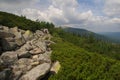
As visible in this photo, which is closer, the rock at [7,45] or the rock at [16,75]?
the rock at [16,75]

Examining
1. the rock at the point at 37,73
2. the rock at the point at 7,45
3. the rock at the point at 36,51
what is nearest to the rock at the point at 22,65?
the rock at the point at 37,73

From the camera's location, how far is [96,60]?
3253 centimetres

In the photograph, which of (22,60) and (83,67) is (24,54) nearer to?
(22,60)

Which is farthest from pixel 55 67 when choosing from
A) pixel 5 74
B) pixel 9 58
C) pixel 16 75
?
pixel 5 74

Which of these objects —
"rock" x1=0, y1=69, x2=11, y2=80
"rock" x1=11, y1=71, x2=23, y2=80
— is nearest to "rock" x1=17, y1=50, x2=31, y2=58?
"rock" x1=11, y1=71, x2=23, y2=80

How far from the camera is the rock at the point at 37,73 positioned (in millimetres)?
26703

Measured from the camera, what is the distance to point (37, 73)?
27219 mm

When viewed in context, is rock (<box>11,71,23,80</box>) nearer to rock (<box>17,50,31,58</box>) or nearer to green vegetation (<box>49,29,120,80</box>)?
green vegetation (<box>49,29,120,80</box>)

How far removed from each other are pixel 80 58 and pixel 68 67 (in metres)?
3.89

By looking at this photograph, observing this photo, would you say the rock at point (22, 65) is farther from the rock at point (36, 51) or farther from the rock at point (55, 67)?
the rock at point (36, 51)

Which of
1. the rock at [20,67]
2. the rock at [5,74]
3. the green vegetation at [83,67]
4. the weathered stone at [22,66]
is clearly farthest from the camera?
the weathered stone at [22,66]

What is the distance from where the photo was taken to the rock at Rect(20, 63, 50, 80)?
26.7 meters

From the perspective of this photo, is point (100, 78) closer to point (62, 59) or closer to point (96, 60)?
point (96, 60)

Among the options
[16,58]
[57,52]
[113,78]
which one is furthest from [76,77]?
[16,58]
